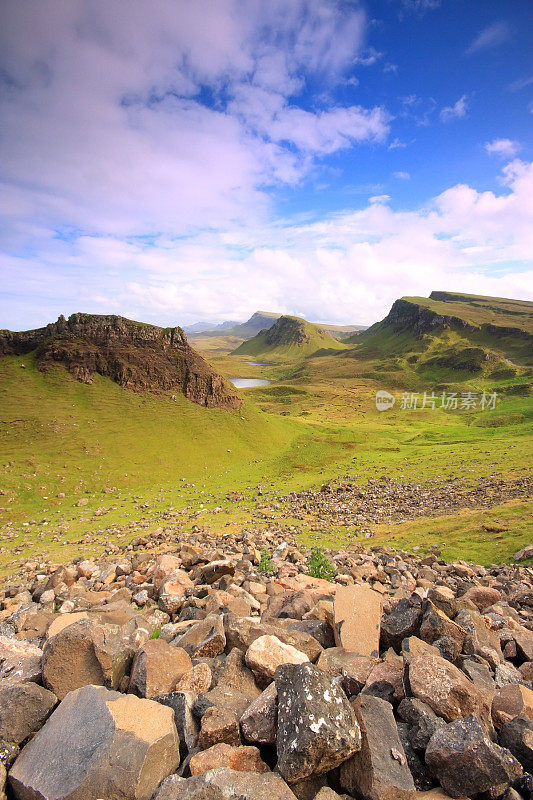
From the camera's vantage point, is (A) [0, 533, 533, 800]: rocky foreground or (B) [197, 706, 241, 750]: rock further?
(B) [197, 706, 241, 750]: rock

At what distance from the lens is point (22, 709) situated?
17.3 feet

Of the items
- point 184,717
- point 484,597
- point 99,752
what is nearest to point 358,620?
point 184,717

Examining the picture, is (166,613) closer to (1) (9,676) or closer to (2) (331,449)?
(1) (9,676)

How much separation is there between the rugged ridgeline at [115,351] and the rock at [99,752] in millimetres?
46908

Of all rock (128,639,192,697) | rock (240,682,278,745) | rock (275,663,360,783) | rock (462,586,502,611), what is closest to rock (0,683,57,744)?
rock (128,639,192,697)

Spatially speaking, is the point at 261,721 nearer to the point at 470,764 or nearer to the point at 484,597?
the point at 470,764

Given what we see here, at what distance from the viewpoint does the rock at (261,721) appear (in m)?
4.80

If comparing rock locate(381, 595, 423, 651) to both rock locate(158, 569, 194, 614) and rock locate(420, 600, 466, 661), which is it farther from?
rock locate(158, 569, 194, 614)

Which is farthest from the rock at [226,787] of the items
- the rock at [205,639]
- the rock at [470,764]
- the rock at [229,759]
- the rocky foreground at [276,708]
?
the rock at [205,639]

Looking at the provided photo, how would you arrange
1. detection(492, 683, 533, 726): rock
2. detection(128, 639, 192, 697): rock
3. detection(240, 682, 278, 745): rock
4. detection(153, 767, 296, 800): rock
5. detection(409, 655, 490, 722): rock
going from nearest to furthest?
1. detection(153, 767, 296, 800): rock
2. detection(240, 682, 278, 745): rock
3. detection(409, 655, 490, 722): rock
4. detection(492, 683, 533, 726): rock
5. detection(128, 639, 192, 697): rock

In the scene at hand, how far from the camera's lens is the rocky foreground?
170 inches

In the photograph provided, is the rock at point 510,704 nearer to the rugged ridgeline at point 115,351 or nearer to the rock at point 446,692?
the rock at point 446,692

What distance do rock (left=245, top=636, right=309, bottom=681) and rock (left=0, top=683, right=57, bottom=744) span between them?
3162 millimetres

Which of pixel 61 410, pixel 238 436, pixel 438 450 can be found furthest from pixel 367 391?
pixel 61 410
